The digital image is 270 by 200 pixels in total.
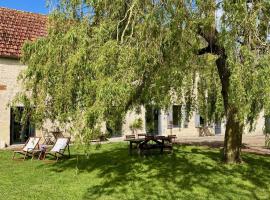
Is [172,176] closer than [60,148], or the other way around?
[172,176]

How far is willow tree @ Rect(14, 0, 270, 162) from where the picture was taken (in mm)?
7934

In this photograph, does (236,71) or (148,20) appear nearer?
(236,71)

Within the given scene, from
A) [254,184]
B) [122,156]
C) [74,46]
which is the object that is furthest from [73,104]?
[122,156]

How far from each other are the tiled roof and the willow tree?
32.1ft

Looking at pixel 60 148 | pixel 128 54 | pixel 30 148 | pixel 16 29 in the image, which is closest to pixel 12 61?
pixel 16 29

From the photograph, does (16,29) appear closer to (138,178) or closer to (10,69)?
(10,69)

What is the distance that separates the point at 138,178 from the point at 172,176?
0.89 metres

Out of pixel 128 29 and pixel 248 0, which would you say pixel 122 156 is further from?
pixel 248 0

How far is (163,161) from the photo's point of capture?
1373cm

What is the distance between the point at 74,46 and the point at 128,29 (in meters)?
1.25

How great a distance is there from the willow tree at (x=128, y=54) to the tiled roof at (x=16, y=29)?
9774 millimetres

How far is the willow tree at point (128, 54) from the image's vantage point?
793 centimetres

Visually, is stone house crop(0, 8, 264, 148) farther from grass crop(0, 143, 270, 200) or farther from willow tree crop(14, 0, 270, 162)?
willow tree crop(14, 0, 270, 162)

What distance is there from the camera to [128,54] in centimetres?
823
